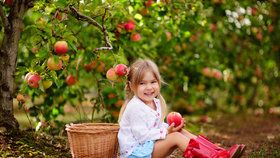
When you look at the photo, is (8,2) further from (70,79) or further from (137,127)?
(137,127)

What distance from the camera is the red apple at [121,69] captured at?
143 inches

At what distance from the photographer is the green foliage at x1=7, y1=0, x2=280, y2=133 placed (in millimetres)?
3941

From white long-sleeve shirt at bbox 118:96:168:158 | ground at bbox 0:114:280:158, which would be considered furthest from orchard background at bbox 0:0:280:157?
white long-sleeve shirt at bbox 118:96:168:158

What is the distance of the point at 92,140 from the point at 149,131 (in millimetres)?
372

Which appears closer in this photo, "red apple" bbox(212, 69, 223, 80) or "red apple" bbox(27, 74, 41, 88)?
"red apple" bbox(27, 74, 41, 88)

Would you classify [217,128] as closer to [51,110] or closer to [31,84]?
[51,110]

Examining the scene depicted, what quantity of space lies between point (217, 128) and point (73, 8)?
3583 mm

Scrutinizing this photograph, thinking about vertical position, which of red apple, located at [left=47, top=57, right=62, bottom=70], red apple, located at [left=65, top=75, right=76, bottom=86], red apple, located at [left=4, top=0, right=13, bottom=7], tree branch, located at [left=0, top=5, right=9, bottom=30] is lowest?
red apple, located at [left=65, top=75, right=76, bottom=86]

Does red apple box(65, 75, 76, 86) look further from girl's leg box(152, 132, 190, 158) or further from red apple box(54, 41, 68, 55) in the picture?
girl's leg box(152, 132, 190, 158)

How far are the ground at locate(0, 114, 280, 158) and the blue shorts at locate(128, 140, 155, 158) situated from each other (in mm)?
779

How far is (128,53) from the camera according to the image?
5.30m

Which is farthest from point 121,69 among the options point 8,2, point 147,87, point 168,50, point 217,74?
point 217,74

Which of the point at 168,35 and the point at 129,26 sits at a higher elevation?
the point at 129,26

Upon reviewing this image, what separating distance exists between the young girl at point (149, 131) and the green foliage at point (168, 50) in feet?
1.20
